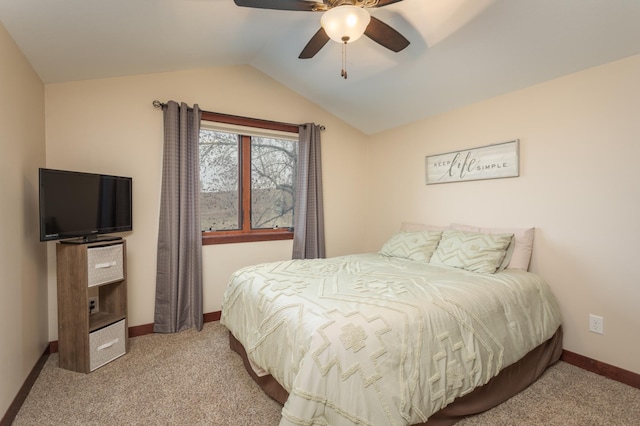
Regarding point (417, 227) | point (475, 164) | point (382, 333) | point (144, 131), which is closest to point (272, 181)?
point (144, 131)

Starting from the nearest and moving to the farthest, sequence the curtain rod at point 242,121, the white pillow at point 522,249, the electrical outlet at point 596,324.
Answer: the electrical outlet at point 596,324 → the white pillow at point 522,249 → the curtain rod at point 242,121

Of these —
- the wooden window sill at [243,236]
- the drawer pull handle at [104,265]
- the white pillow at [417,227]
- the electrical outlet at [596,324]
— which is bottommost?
the electrical outlet at [596,324]

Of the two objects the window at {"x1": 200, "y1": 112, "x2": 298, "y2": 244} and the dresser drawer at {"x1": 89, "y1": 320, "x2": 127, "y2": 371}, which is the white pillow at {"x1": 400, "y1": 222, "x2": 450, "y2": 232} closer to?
the window at {"x1": 200, "y1": 112, "x2": 298, "y2": 244}

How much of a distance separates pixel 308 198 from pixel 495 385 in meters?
2.42

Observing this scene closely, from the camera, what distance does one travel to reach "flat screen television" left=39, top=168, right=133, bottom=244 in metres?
1.95

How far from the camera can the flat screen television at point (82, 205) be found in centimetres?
195

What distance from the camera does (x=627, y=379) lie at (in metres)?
1.97

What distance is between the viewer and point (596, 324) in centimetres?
212

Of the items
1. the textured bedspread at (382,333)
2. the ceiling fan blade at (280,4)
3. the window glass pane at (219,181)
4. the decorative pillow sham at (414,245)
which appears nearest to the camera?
the textured bedspread at (382,333)

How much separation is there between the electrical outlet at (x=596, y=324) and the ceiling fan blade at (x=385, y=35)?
2320 millimetres

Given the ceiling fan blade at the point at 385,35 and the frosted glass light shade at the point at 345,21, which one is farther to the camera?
the ceiling fan blade at the point at 385,35

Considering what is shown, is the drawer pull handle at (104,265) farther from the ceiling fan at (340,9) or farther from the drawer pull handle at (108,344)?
the ceiling fan at (340,9)

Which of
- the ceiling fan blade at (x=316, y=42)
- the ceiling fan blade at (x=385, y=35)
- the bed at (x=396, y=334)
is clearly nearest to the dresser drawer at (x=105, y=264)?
the bed at (x=396, y=334)

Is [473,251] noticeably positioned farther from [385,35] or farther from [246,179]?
[246,179]
